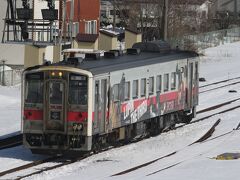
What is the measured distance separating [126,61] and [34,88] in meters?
3.59

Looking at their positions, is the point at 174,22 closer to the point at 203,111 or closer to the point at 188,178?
the point at 203,111

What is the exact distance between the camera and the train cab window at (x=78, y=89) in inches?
821

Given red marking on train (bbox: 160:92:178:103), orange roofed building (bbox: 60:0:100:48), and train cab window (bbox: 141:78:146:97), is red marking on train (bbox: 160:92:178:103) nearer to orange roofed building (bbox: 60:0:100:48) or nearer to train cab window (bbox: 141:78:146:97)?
train cab window (bbox: 141:78:146:97)

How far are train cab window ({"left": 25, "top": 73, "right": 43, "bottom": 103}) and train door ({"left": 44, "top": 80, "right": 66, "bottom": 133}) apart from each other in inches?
9.0

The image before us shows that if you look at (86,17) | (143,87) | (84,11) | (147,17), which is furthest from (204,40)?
(143,87)

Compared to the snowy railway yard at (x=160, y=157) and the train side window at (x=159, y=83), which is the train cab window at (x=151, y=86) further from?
the snowy railway yard at (x=160, y=157)

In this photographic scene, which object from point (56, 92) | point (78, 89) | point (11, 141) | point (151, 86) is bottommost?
point (11, 141)

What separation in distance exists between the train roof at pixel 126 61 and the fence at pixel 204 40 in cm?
2790

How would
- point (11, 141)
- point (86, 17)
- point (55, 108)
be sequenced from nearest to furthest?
point (55, 108) → point (11, 141) → point (86, 17)

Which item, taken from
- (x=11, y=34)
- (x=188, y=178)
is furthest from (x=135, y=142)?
(x=11, y=34)

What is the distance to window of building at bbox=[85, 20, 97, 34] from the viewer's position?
55.0 m

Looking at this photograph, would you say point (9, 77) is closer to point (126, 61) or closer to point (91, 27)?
point (126, 61)

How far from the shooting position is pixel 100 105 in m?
21.5

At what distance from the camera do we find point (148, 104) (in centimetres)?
2514
